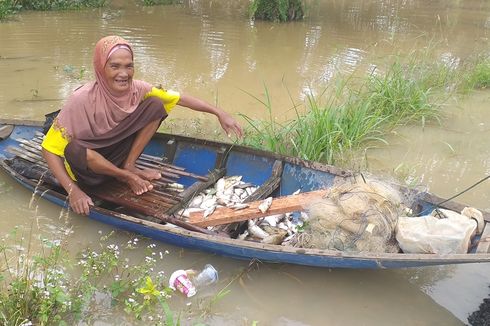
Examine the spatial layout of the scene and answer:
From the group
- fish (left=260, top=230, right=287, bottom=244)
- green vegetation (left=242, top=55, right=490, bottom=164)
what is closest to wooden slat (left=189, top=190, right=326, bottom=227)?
fish (left=260, top=230, right=287, bottom=244)

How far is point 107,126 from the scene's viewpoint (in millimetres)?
3730

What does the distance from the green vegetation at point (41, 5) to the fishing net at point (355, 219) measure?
27.7ft

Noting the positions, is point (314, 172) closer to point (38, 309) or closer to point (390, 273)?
point (390, 273)

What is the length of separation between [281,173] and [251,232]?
0.64 metres

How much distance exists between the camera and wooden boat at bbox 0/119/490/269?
9.73 ft

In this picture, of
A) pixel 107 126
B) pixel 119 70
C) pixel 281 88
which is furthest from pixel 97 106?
pixel 281 88

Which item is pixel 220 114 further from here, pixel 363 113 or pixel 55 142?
pixel 363 113

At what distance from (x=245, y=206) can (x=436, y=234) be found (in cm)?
131

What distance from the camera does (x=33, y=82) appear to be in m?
6.72

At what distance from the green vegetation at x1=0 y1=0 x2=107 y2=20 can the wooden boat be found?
19.0 feet

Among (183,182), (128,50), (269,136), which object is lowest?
(183,182)

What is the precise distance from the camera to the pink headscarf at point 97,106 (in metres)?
3.49

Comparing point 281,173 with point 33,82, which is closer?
point 281,173

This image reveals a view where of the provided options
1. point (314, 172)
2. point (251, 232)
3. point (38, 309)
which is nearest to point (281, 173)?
point (314, 172)
